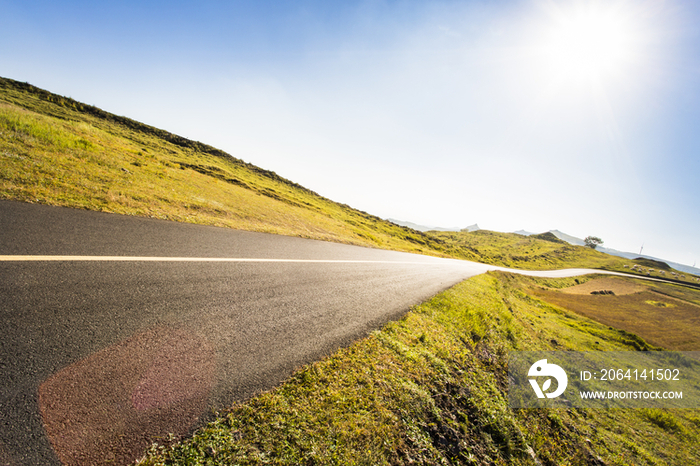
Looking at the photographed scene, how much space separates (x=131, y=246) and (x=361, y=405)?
251 inches

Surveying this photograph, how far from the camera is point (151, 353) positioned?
297 centimetres

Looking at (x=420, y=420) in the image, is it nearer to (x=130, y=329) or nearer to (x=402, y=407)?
(x=402, y=407)

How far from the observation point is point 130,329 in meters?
3.26

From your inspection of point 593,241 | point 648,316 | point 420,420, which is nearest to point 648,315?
point 648,316

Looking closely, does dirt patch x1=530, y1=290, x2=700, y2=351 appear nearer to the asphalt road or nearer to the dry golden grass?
the dry golden grass

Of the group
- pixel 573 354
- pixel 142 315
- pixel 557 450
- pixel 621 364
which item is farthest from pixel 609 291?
pixel 142 315

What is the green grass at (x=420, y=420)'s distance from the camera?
246cm

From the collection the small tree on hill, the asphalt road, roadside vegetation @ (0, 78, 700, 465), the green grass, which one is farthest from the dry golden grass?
the small tree on hill

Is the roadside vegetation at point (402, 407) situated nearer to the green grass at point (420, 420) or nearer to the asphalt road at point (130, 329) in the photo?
the green grass at point (420, 420)

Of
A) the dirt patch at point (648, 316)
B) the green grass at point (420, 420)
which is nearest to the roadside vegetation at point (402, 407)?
the green grass at point (420, 420)

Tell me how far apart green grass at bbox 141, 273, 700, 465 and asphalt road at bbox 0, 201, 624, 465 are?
34cm

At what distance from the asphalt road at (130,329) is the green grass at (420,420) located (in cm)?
34

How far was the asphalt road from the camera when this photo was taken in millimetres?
2072

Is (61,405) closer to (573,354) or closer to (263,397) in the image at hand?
(263,397)
